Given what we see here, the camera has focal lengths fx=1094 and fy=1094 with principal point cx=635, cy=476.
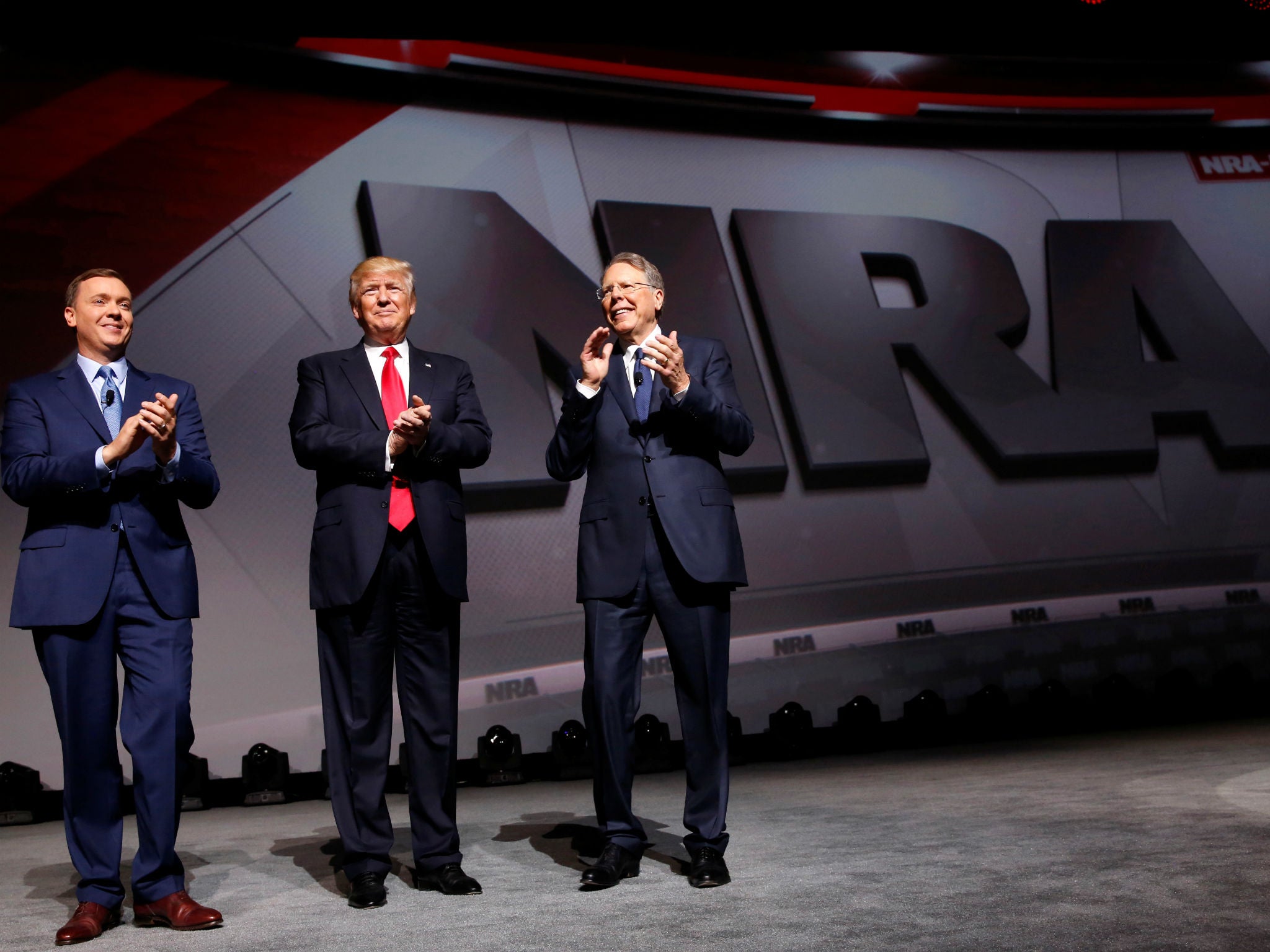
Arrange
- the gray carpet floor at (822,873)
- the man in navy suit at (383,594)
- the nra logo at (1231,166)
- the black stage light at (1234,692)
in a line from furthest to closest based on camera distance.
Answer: the nra logo at (1231,166)
the black stage light at (1234,692)
the man in navy suit at (383,594)
the gray carpet floor at (822,873)

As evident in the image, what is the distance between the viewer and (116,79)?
4.86 metres

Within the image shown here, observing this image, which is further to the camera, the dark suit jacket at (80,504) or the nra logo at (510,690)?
the nra logo at (510,690)

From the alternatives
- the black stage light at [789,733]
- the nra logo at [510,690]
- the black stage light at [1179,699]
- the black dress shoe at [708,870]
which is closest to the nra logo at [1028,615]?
the black stage light at [1179,699]

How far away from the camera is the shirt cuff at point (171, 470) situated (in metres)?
2.60

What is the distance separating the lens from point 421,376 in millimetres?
2961

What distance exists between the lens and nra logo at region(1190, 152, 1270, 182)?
6699 mm

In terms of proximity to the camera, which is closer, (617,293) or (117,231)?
(617,293)

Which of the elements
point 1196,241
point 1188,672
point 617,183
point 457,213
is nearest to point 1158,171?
point 1196,241

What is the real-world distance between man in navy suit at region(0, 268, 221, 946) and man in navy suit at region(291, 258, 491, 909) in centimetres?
32

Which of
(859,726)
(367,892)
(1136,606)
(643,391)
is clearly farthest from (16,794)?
(1136,606)

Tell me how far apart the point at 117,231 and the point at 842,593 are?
3893 millimetres

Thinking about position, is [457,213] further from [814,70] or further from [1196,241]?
[1196,241]

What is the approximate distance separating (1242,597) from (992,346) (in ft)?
6.73

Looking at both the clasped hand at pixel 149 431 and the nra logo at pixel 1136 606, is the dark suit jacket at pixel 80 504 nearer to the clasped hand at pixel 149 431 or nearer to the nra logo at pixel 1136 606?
the clasped hand at pixel 149 431
